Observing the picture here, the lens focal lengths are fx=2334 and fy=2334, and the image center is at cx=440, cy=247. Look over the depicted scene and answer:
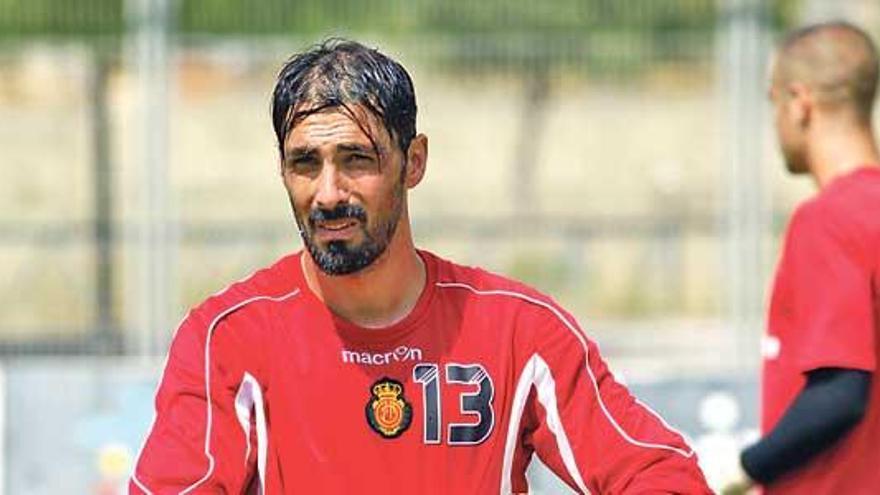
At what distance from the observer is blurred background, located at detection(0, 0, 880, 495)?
11172 millimetres

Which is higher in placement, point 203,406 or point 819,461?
point 203,406

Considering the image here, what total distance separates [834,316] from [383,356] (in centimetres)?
154

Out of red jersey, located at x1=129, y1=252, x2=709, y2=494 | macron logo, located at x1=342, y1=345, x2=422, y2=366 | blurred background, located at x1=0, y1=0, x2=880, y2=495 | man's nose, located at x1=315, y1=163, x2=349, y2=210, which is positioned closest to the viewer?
man's nose, located at x1=315, y1=163, x2=349, y2=210

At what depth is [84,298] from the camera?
39.7 feet

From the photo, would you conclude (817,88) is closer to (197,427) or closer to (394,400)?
(394,400)

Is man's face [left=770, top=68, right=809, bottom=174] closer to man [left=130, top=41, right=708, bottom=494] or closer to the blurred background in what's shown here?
man [left=130, top=41, right=708, bottom=494]

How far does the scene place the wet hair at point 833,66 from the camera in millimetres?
5641

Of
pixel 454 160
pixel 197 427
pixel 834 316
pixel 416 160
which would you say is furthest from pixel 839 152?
pixel 454 160

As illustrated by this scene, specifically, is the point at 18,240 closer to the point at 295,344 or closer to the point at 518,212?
the point at 518,212

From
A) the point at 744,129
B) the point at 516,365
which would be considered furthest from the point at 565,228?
the point at 516,365

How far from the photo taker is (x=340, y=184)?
3.77m

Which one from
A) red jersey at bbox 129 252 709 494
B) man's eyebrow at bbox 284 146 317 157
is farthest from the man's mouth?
red jersey at bbox 129 252 709 494

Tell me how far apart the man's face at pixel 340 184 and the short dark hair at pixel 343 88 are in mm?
18

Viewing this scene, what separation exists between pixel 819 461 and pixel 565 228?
7163mm
